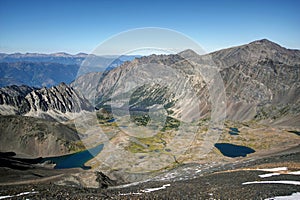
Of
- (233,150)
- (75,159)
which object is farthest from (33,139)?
(233,150)

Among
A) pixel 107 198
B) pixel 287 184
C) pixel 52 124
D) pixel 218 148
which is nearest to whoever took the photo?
pixel 107 198

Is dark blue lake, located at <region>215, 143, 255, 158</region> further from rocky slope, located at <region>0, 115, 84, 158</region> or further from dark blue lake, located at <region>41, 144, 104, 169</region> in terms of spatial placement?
rocky slope, located at <region>0, 115, 84, 158</region>

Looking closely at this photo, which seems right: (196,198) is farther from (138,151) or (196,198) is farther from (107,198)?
(138,151)

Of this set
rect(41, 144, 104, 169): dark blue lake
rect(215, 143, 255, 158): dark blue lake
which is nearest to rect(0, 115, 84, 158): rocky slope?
rect(41, 144, 104, 169): dark blue lake

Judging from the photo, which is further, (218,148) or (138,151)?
(218,148)

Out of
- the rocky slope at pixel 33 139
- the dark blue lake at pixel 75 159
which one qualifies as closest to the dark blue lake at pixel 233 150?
the dark blue lake at pixel 75 159

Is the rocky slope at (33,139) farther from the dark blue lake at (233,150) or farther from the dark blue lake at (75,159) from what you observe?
the dark blue lake at (233,150)

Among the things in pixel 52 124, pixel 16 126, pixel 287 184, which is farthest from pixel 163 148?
pixel 287 184
